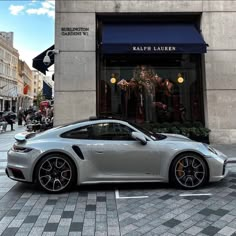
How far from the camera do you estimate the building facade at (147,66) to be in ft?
35.6

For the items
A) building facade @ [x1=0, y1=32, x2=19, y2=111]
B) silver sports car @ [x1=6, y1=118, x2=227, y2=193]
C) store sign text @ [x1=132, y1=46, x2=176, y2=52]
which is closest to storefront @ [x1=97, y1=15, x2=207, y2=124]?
store sign text @ [x1=132, y1=46, x2=176, y2=52]

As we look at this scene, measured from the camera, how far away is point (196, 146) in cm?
553

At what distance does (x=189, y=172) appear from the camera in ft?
17.9

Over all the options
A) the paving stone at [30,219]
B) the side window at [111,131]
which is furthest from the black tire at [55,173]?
the paving stone at [30,219]

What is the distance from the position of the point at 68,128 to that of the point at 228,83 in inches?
298

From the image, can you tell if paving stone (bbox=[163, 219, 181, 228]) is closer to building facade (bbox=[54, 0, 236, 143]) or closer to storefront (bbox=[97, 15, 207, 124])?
→ building facade (bbox=[54, 0, 236, 143])

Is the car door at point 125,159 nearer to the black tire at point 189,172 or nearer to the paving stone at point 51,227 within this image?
the black tire at point 189,172

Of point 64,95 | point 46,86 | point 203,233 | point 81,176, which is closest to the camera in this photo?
point 203,233

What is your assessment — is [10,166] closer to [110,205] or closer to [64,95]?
[110,205]

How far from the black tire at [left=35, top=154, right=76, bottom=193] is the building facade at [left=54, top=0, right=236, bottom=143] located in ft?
18.3

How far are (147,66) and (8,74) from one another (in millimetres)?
68206

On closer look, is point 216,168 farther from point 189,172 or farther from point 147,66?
point 147,66

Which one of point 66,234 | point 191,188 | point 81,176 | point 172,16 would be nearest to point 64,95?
point 172,16

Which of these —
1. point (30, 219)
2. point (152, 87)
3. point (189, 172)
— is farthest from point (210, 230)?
point (152, 87)
